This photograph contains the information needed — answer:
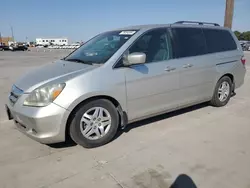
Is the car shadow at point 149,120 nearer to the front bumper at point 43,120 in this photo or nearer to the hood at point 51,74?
the front bumper at point 43,120

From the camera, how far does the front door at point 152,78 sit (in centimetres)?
365

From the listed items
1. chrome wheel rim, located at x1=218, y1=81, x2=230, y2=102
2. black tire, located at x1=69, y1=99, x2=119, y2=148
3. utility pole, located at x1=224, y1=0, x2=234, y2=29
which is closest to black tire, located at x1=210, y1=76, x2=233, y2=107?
chrome wheel rim, located at x1=218, y1=81, x2=230, y2=102

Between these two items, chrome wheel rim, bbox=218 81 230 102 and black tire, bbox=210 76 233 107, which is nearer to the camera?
black tire, bbox=210 76 233 107

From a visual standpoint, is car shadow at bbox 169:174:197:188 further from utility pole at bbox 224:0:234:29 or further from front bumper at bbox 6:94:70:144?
utility pole at bbox 224:0:234:29

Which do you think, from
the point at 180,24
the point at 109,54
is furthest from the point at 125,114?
the point at 180,24

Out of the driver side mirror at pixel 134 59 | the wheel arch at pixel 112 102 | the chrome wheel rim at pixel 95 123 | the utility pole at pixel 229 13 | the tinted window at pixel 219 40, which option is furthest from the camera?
the utility pole at pixel 229 13

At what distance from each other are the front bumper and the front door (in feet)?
3.46

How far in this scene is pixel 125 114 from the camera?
3.65 meters

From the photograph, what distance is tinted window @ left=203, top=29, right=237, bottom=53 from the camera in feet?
15.9

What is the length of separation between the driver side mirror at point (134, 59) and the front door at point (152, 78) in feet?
0.35

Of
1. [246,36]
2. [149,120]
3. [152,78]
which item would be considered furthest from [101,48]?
[246,36]

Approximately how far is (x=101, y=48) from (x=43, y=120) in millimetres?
1604

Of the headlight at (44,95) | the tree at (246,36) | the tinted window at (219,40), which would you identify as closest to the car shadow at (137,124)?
the headlight at (44,95)

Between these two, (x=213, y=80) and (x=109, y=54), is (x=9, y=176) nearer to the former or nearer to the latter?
(x=109, y=54)
